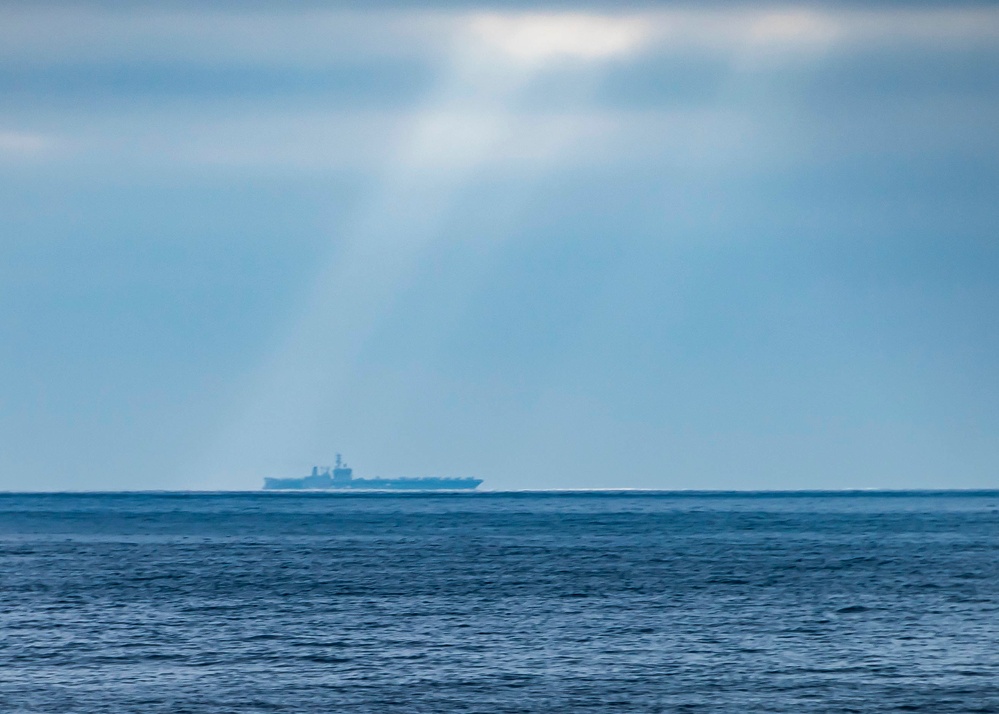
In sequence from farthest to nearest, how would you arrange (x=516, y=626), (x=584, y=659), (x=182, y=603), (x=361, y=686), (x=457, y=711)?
(x=182, y=603)
(x=516, y=626)
(x=584, y=659)
(x=361, y=686)
(x=457, y=711)

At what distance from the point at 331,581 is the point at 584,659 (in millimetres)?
37924

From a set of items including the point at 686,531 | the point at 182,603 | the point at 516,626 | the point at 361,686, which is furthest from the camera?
the point at 686,531

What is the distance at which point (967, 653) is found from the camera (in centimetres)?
5634

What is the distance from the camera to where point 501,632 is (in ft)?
208

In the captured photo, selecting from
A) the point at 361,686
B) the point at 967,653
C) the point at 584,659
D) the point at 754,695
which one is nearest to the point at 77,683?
the point at 361,686

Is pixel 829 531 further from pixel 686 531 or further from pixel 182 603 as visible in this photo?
pixel 182 603

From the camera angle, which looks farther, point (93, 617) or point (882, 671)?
point (93, 617)

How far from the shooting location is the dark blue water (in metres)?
48.2

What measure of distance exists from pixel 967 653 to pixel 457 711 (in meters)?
22.2

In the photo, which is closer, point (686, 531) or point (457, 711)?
point (457, 711)

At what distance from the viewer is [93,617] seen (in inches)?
2734

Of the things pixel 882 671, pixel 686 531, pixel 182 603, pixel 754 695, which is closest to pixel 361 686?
pixel 754 695

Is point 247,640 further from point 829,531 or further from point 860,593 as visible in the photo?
point 829,531

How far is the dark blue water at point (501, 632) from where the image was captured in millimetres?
48250
